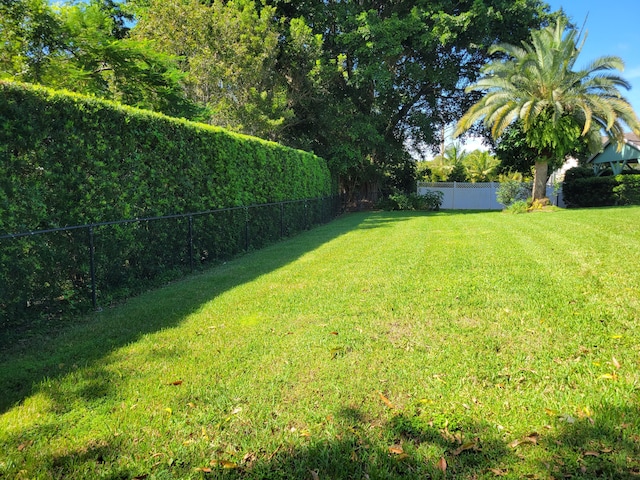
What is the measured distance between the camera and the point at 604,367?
3.12m

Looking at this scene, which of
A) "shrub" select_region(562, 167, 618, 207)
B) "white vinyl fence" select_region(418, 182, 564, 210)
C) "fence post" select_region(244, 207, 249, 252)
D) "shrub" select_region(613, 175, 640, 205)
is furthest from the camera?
"white vinyl fence" select_region(418, 182, 564, 210)

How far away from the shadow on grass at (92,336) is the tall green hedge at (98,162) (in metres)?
1.24

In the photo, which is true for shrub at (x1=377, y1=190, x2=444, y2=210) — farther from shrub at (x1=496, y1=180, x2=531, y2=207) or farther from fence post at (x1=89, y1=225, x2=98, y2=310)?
fence post at (x1=89, y1=225, x2=98, y2=310)

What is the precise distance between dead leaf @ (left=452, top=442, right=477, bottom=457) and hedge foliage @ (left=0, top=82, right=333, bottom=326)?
14.9 feet

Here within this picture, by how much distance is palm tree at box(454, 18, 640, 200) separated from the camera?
1717 centimetres

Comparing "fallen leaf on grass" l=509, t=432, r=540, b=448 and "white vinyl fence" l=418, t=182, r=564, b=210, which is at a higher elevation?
"white vinyl fence" l=418, t=182, r=564, b=210

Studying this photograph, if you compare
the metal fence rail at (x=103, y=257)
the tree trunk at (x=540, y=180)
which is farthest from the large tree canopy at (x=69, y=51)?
the tree trunk at (x=540, y=180)

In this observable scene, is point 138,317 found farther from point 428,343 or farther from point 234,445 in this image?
point 428,343

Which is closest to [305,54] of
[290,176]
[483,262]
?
[290,176]

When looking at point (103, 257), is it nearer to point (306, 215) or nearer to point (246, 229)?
point (246, 229)

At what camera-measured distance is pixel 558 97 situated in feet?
58.1

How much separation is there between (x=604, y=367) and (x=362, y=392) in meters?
1.87

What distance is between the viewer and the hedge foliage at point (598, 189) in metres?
21.6

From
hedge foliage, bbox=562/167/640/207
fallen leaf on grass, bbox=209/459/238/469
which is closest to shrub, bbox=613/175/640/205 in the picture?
hedge foliage, bbox=562/167/640/207
